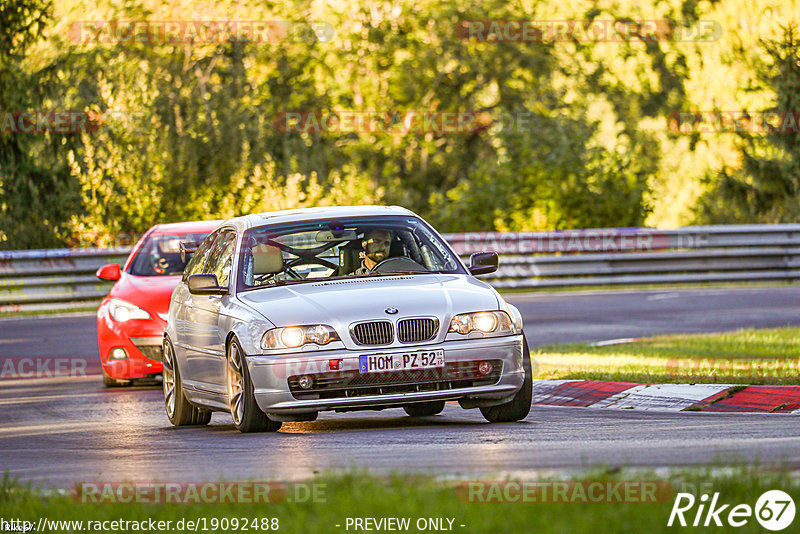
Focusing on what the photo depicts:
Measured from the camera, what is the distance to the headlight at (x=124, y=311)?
1508cm

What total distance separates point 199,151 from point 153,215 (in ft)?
7.77

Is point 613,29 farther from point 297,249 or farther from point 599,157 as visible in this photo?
point 297,249

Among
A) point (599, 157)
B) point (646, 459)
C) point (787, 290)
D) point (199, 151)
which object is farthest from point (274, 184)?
point (646, 459)

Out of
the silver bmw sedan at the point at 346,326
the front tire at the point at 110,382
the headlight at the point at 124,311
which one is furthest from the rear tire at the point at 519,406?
the front tire at the point at 110,382

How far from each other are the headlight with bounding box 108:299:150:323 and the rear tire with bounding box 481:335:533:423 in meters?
5.42

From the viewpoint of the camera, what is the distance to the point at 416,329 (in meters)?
9.84

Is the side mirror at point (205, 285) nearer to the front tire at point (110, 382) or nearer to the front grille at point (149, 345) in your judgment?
the front grille at point (149, 345)

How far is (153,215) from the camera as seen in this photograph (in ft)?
102

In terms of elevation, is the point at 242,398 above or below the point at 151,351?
above

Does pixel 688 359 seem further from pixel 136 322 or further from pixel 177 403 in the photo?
pixel 136 322

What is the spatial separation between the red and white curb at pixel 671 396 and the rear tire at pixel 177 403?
2.79 meters

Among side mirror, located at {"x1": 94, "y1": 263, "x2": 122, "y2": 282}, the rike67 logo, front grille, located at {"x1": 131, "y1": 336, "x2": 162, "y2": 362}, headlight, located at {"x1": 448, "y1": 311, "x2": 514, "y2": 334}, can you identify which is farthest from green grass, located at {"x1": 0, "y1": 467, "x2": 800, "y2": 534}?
side mirror, located at {"x1": 94, "y1": 263, "x2": 122, "y2": 282}

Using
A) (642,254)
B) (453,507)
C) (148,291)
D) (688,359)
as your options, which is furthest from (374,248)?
(642,254)

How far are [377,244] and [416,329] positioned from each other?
5.12 feet
